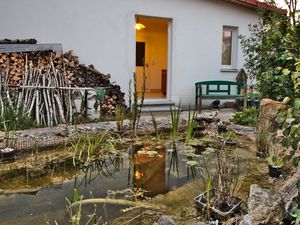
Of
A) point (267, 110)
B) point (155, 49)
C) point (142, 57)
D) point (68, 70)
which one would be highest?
point (155, 49)

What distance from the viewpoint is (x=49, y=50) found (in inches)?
223

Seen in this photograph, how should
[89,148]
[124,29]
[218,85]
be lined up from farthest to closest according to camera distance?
[218,85]
[124,29]
[89,148]

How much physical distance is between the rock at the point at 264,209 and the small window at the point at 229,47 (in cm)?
697

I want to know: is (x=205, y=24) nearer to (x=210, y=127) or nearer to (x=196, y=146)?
(x=210, y=127)

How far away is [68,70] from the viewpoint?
593 cm

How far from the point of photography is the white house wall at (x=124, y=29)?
20.1 feet

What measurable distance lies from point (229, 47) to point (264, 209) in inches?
295

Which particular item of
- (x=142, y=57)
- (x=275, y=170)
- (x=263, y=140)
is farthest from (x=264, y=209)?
(x=142, y=57)

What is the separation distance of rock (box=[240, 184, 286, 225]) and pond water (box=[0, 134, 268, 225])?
3.21 ft

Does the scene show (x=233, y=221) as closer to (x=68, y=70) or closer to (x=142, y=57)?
(x=68, y=70)

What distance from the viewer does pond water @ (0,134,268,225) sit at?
7.63 feet

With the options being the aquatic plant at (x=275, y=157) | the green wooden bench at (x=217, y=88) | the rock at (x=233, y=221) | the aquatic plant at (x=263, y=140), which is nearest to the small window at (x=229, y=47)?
the green wooden bench at (x=217, y=88)

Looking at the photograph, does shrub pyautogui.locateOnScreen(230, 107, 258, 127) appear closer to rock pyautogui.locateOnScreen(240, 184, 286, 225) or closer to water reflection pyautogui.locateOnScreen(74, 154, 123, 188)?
water reflection pyautogui.locateOnScreen(74, 154, 123, 188)

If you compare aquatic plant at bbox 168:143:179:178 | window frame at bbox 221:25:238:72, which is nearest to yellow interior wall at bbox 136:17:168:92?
window frame at bbox 221:25:238:72
